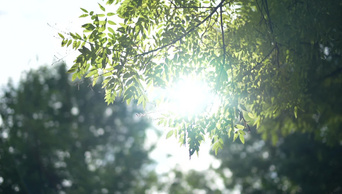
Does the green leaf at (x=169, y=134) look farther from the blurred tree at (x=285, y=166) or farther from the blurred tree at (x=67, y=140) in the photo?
the blurred tree at (x=67, y=140)

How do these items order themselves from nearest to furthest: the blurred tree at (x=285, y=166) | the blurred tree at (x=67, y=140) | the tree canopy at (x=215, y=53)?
the tree canopy at (x=215, y=53) < the blurred tree at (x=285, y=166) < the blurred tree at (x=67, y=140)

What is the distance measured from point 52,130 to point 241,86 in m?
19.9

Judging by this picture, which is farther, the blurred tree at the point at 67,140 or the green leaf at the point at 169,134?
the blurred tree at the point at 67,140

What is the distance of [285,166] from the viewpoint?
21266 millimetres

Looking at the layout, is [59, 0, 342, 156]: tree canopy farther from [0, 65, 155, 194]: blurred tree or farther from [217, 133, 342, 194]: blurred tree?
[0, 65, 155, 194]: blurred tree

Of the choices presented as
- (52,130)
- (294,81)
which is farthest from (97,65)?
(52,130)

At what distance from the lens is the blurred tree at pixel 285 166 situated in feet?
61.2

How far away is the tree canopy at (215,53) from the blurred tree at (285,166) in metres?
8.48

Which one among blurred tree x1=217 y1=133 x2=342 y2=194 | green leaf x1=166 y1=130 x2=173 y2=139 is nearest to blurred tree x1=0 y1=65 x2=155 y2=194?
blurred tree x1=217 y1=133 x2=342 y2=194

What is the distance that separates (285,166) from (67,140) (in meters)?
14.7

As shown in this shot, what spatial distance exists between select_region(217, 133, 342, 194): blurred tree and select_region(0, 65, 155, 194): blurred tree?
7.50 metres

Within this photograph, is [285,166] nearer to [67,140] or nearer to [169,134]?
[67,140]

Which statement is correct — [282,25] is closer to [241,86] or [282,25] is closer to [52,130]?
[241,86]

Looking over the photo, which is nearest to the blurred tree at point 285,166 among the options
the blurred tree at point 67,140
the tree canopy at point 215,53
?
the blurred tree at point 67,140
